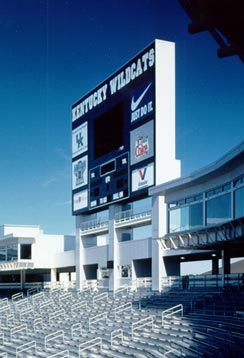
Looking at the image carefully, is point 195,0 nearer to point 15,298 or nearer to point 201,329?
point 201,329

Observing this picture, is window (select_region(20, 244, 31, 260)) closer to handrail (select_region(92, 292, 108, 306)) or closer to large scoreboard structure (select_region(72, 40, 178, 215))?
large scoreboard structure (select_region(72, 40, 178, 215))

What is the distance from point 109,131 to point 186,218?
9.97 meters

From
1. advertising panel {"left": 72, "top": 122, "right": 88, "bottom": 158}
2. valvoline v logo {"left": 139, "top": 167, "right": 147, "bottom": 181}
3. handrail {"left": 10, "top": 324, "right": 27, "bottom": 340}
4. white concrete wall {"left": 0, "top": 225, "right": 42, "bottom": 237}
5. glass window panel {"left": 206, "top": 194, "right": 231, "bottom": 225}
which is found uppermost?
advertising panel {"left": 72, "top": 122, "right": 88, "bottom": 158}

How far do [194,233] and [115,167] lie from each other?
12.6 m

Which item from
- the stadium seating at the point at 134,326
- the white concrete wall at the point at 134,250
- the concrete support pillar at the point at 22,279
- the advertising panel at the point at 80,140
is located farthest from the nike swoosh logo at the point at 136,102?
the concrete support pillar at the point at 22,279

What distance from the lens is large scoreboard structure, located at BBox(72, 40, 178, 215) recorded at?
1296 inches

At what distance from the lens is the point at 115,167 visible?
36656 millimetres

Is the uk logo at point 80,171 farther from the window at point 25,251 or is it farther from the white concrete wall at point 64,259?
the window at point 25,251

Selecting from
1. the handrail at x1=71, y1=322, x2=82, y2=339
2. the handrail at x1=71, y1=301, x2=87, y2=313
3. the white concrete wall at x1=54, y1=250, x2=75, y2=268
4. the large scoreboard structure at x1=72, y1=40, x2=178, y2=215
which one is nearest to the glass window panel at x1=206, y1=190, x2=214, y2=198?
the large scoreboard structure at x1=72, y1=40, x2=178, y2=215

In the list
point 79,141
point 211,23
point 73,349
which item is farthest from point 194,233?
point 211,23

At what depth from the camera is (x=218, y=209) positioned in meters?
27.8

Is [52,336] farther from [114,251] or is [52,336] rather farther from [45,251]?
[45,251]

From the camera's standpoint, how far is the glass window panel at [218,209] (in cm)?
2669

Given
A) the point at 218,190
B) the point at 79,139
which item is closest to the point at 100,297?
the point at 79,139
